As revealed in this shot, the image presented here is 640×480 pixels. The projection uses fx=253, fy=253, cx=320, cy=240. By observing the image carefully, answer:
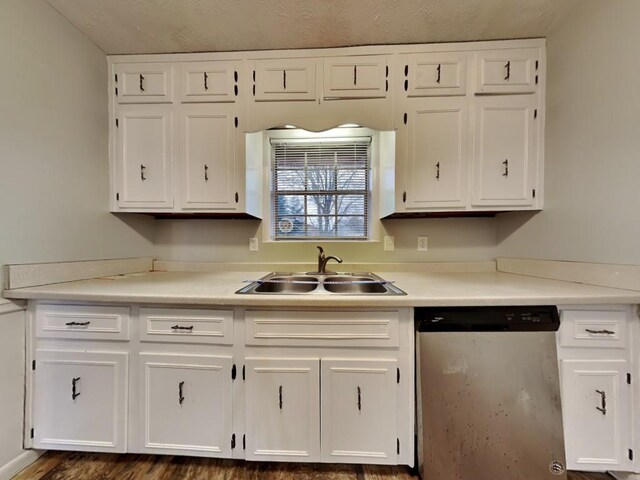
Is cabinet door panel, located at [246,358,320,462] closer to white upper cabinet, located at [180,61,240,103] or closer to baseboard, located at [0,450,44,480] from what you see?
baseboard, located at [0,450,44,480]

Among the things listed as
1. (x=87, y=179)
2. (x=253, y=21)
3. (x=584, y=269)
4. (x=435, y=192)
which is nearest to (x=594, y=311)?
(x=584, y=269)

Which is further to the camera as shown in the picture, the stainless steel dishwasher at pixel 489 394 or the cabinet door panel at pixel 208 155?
the cabinet door panel at pixel 208 155

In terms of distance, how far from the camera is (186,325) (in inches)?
48.3

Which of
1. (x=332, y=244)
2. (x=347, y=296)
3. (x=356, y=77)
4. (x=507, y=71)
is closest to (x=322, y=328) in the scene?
(x=347, y=296)

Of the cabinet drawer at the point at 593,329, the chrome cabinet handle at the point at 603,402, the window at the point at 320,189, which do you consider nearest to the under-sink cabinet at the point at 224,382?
the cabinet drawer at the point at 593,329

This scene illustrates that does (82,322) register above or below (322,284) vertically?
below

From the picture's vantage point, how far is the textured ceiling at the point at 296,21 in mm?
1369

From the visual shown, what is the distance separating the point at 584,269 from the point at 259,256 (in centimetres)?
206

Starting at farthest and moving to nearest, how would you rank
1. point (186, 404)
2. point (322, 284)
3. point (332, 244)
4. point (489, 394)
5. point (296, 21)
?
1. point (332, 244)
2. point (322, 284)
3. point (296, 21)
4. point (186, 404)
5. point (489, 394)

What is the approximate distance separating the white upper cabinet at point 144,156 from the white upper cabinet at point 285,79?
0.66m

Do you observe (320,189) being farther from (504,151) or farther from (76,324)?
(76,324)

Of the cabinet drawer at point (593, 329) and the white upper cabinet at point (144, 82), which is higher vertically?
the white upper cabinet at point (144, 82)

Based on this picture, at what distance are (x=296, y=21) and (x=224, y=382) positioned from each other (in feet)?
6.51

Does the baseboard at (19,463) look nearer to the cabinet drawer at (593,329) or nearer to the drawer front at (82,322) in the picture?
the drawer front at (82,322)
